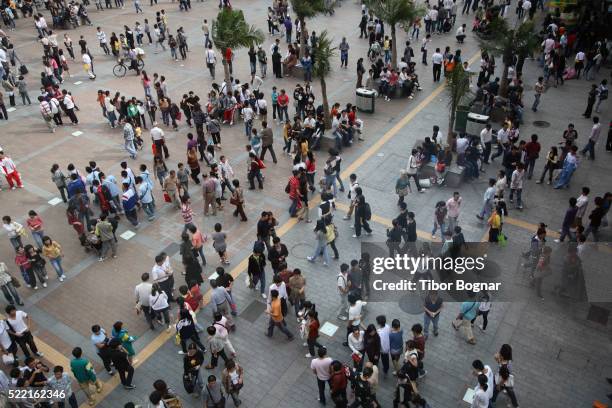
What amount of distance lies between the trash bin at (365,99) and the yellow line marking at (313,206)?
1487 millimetres

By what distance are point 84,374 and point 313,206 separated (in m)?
8.66

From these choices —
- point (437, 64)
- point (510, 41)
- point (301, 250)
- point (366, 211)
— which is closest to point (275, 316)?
point (301, 250)

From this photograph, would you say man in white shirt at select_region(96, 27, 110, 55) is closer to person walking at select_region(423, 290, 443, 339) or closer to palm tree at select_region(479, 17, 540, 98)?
palm tree at select_region(479, 17, 540, 98)

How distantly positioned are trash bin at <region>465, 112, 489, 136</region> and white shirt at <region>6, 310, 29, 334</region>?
15.8m

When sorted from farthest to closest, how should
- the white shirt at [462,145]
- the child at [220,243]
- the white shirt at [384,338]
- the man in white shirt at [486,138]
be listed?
the man in white shirt at [486,138]
the white shirt at [462,145]
the child at [220,243]
the white shirt at [384,338]

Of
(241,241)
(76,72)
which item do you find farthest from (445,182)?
(76,72)

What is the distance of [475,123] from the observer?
1992 cm

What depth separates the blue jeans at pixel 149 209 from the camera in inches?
653

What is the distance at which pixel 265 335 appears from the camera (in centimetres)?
1266

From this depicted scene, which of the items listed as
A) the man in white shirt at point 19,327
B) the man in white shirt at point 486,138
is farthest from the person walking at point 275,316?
the man in white shirt at point 486,138

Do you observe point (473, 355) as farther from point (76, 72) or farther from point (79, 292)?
point (76, 72)

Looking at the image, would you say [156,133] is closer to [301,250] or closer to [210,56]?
[301,250]

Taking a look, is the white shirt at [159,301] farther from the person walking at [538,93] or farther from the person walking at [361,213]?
the person walking at [538,93]

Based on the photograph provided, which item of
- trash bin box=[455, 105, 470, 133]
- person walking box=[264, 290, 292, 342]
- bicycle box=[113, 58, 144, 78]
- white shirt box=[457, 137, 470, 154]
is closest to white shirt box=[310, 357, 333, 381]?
person walking box=[264, 290, 292, 342]
